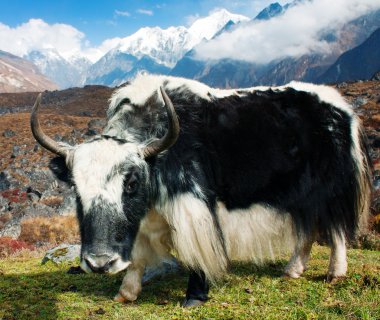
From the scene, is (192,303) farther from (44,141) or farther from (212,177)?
(44,141)

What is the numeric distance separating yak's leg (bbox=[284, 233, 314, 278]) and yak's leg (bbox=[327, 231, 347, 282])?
30cm

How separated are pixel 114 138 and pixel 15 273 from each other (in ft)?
10.8

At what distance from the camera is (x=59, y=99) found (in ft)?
387

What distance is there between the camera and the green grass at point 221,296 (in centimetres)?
399

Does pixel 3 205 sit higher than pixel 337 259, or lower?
lower

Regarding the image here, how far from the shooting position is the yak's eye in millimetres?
3843

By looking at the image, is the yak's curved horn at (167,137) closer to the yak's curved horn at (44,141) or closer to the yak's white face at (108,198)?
the yak's white face at (108,198)

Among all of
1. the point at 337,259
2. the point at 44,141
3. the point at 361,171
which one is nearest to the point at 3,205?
the point at 44,141

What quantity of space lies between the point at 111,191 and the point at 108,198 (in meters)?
0.07

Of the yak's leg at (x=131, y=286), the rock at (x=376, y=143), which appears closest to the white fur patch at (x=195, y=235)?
the yak's leg at (x=131, y=286)

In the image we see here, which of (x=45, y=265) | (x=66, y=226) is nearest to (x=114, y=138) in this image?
(x=45, y=265)

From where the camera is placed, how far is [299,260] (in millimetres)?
5320

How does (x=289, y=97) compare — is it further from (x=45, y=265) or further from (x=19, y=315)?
(x=45, y=265)

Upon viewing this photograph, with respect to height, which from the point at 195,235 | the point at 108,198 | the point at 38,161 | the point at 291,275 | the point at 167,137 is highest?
the point at 167,137
